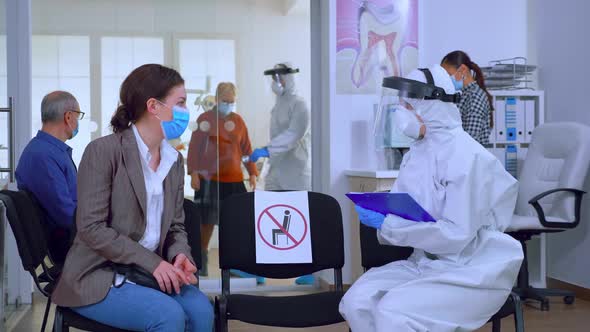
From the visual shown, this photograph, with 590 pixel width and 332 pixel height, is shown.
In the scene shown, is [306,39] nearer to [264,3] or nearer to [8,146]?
[264,3]

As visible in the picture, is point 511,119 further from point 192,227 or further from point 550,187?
point 192,227

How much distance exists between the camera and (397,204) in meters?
2.73

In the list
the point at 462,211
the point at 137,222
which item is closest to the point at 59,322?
the point at 137,222

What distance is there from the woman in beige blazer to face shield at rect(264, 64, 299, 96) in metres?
2.90

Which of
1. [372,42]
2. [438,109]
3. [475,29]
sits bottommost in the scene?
[438,109]

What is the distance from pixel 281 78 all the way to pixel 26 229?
118 inches

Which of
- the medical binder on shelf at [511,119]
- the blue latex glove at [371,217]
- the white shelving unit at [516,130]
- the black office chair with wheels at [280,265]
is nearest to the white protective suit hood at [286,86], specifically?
the white shelving unit at [516,130]

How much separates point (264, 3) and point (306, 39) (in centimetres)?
41

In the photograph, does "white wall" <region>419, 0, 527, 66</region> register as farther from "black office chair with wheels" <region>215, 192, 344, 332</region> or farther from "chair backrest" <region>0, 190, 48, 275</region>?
"chair backrest" <region>0, 190, 48, 275</region>

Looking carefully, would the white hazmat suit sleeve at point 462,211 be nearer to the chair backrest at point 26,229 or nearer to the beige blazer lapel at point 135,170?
the beige blazer lapel at point 135,170

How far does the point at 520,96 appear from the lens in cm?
559

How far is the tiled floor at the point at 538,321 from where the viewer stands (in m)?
4.29

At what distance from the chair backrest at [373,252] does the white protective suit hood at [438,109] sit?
0.52m

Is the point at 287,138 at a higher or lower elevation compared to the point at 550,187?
higher
